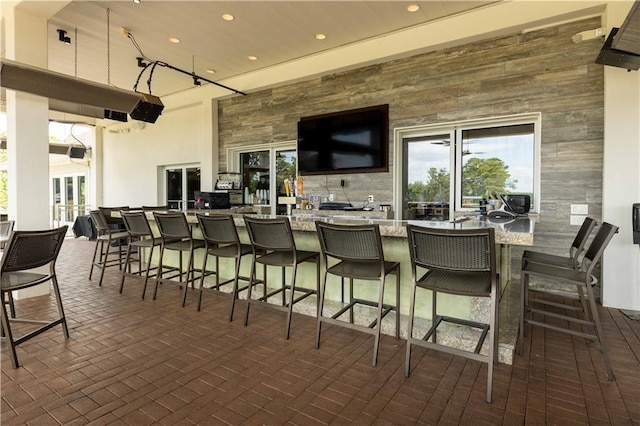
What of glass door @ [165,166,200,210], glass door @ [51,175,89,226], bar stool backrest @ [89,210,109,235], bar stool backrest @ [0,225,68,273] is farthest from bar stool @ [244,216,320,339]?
glass door @ [51,175,89,226]

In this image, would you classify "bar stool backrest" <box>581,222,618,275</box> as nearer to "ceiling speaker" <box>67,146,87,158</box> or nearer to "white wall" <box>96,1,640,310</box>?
"white wall" <box>96,1,640,310</box>

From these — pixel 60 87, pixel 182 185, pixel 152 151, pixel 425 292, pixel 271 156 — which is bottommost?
pixel 425 292

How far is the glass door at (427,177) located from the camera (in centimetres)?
498

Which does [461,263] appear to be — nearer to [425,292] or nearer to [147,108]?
[425,292]

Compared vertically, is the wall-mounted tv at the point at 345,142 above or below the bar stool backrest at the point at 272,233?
above

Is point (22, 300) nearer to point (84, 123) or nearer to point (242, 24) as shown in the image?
point (242, 24)

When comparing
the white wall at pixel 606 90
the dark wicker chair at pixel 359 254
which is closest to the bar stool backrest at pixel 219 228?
the dark wicker chair at pixel 359 254

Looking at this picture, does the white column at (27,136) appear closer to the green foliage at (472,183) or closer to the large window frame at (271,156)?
the large window frame at (271,156)

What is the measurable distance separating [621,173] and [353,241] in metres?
3.18

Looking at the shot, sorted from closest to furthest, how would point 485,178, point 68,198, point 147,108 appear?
point 147,108
point 485,178
point 68,198

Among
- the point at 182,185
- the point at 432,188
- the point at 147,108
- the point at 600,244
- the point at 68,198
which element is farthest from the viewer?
the point at 68,198

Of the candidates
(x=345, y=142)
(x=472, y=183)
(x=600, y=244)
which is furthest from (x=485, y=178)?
(x=600, y=244)

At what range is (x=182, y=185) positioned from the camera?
8273 millimetres

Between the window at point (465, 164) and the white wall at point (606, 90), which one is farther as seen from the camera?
the window at point (465, 164)
